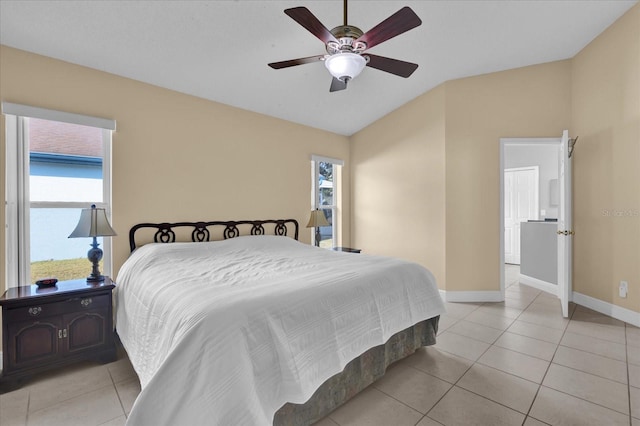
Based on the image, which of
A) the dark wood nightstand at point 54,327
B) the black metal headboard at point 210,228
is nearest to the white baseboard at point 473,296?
the black metal headboard at point 210,228

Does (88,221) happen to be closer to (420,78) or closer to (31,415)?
(31,415)

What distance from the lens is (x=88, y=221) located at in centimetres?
245

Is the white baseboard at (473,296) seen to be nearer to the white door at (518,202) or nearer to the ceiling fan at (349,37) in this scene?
the white door at (518,202)

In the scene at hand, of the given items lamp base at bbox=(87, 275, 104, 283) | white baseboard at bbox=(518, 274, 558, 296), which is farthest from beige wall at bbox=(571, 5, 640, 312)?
lamp base at bbox=(87, 275, 104, 283)

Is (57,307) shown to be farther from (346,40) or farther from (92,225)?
(346,40)

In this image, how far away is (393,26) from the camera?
5.66 feet

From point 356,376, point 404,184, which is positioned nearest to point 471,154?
point 404,184

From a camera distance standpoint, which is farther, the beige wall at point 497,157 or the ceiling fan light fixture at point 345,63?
the beige wall at point 497,157

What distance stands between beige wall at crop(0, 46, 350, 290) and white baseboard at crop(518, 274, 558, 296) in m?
3.88

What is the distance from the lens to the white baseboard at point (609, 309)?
3.04 metres

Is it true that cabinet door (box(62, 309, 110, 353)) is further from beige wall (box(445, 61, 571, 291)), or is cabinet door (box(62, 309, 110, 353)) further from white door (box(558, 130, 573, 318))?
white door (box(558, 130, 573, 318))

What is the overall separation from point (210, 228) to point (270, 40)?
2.18 m

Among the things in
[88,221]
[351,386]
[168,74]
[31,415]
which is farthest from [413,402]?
[168,74]

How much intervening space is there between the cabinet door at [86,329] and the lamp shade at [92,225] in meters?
0.63
